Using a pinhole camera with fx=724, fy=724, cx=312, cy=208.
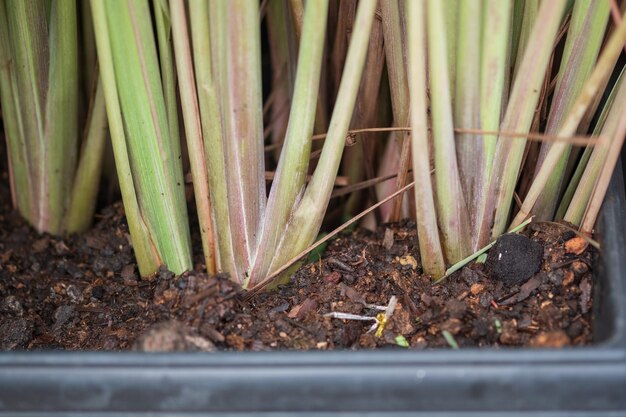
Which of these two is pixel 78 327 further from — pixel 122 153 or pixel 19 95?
pixel 19 95

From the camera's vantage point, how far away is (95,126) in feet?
2.64

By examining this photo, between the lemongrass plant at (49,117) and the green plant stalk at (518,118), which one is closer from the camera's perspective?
the green plant stalk at (518,118)

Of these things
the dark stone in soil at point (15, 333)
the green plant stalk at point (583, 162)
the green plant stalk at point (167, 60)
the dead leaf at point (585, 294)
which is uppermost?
the green plant stalk at point (167, 60)

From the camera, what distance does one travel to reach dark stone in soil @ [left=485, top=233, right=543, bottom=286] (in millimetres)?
643

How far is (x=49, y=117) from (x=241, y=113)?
0.28 metres

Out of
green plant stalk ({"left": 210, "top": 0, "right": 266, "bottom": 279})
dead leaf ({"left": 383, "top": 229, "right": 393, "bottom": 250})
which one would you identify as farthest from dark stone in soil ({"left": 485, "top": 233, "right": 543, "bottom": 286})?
green plant stalk ({"left": 210, "top": 0, "right": 266, "bottom": 279})

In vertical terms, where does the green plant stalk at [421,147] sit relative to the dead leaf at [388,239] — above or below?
above

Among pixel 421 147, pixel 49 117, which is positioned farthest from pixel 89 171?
pixel 421 147

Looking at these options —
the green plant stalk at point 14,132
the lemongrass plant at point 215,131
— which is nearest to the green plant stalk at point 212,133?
the lemongrass plant at point 215,131

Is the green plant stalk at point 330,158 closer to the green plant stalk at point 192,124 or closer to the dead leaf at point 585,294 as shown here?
the green plant stalk at point 192,124

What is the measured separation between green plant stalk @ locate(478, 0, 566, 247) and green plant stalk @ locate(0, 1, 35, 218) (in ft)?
1.70

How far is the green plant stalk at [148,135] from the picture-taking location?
625 mm

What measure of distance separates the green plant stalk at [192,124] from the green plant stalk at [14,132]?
0.25m

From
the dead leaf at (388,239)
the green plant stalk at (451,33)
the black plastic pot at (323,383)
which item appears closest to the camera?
the black plastic pot at (323,383)
